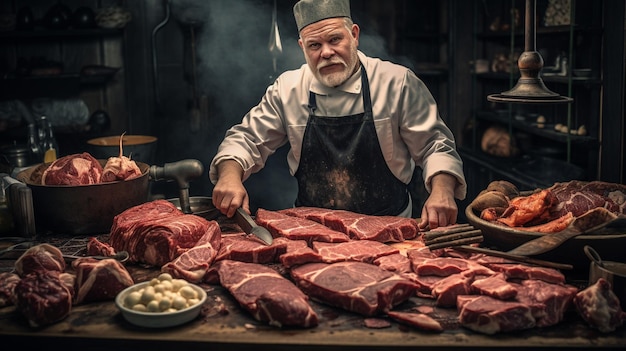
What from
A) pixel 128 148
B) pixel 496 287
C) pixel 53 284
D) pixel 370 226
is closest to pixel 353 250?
pixel 370 226

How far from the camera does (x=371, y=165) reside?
4215 mm

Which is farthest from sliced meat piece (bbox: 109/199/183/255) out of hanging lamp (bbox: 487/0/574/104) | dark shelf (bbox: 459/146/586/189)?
dark shelf (bbox: 459/146/586/189)

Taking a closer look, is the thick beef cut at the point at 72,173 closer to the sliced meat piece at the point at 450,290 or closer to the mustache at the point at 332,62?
the mustache at the point at 332,62

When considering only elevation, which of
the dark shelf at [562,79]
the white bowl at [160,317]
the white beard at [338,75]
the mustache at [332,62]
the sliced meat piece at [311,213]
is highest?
the mustache at [332,62]

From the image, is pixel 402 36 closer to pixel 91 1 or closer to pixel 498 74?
pixel 498 74

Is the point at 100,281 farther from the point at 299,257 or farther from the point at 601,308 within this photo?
the point at 601,308

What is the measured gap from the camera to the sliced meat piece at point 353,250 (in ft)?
9.37

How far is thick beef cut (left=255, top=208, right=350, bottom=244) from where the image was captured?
10.2ft

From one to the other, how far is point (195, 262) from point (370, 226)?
2.87 ft

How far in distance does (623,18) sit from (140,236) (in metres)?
3.97

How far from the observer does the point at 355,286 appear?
8.16ft

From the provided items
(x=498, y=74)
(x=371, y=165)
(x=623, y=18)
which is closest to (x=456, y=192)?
(x=371, y=165)

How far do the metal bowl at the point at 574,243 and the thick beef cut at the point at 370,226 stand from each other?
476 mm

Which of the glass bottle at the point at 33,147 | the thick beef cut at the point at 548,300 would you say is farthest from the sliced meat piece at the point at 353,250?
the glass bottle at the point at 33,147
